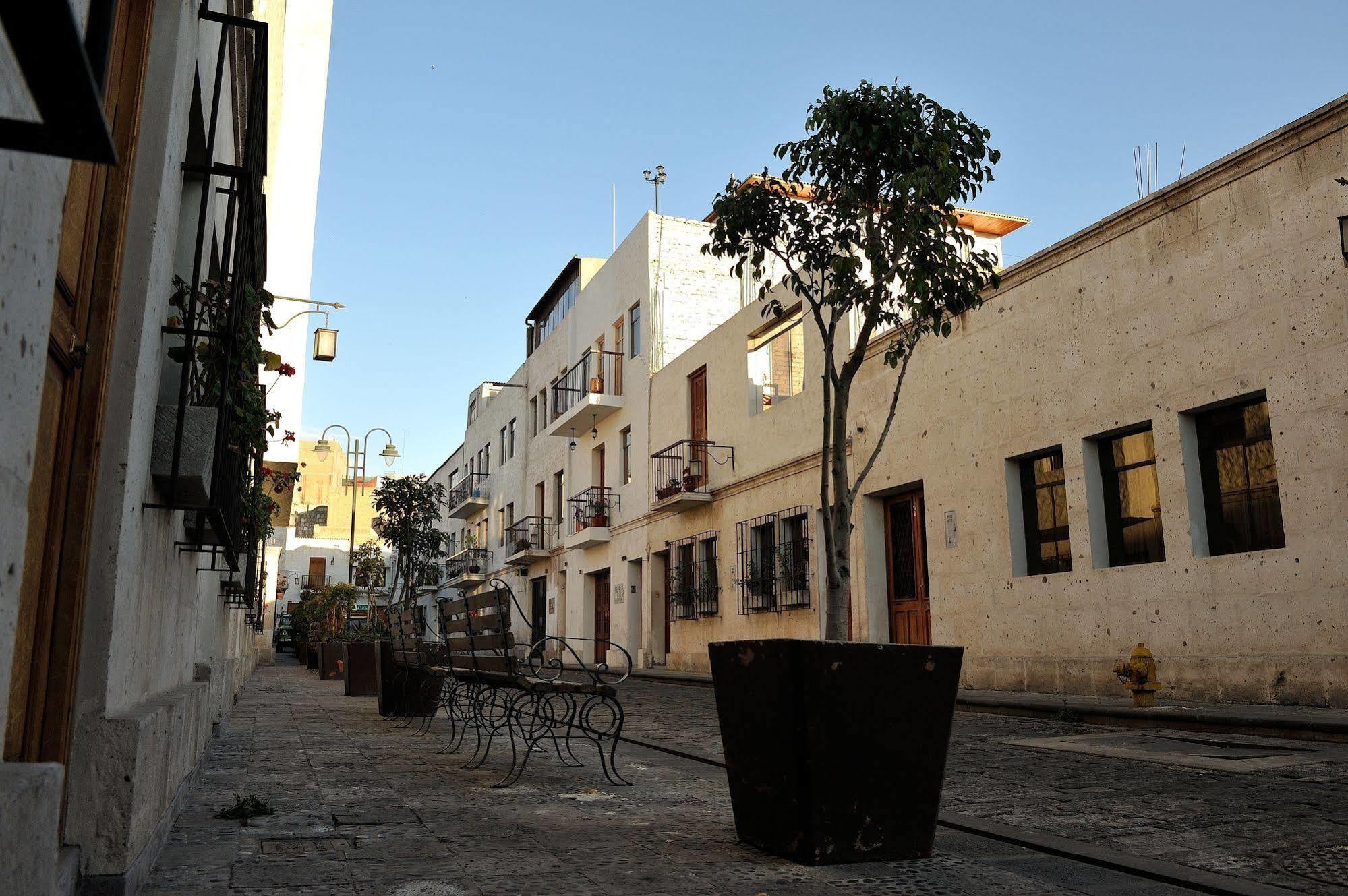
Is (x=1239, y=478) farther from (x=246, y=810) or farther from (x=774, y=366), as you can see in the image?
(x=774, y=366)

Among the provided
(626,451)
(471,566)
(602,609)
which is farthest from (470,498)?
(626,451)

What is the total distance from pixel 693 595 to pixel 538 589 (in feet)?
43.1

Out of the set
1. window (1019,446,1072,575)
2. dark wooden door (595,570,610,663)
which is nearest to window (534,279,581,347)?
dark wooden door (595,570,610,663)

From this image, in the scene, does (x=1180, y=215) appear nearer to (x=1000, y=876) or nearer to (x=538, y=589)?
(x=1000, y=876)

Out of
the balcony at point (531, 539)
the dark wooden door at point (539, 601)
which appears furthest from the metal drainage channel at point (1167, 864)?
the dark wooden door at point (539, 601)

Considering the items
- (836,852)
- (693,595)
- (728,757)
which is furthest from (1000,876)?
(693,595)

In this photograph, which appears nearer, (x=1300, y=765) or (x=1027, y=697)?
(x=1300, y=765)

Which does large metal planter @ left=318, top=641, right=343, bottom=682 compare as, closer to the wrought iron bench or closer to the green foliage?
the wrought iron bench

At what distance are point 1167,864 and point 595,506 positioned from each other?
73.7 feet

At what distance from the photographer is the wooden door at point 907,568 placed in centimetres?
1410

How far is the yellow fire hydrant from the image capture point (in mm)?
8781

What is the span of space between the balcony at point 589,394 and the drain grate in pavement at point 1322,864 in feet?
72.5

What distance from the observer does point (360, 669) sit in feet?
44.3

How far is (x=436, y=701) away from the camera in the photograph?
30.0 feet
